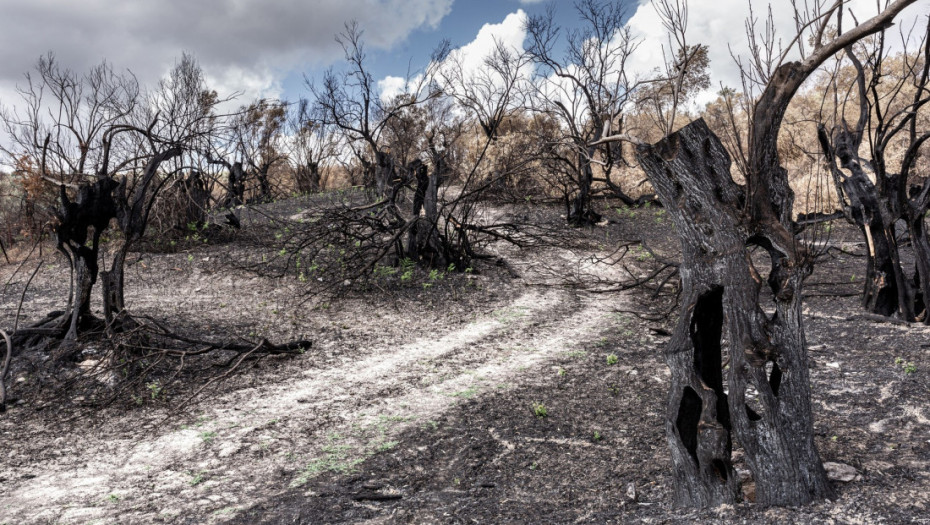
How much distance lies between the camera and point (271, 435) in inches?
197

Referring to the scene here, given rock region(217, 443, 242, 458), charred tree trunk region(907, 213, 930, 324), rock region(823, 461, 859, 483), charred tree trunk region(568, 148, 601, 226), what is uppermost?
charred tree trunk region(568, 148, 601, 226)

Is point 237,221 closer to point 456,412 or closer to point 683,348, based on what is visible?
point 456,412

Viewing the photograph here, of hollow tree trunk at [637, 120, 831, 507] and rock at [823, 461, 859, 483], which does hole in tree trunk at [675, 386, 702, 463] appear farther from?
rock at [823, 461, 859, 483]

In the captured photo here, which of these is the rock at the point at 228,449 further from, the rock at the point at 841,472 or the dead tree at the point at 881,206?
the dead tree at the point at 881,206

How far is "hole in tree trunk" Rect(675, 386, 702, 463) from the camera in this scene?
3.23 m

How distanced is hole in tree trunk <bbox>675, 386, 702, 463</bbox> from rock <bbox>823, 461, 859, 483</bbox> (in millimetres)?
868

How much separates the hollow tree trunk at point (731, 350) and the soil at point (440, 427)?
0.19 meters

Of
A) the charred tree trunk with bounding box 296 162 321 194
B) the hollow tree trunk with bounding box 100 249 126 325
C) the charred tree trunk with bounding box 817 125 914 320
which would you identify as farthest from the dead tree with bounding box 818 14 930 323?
the charred tree trunk with bounding box 296 162 321 194

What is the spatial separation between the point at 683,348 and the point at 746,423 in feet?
1.51

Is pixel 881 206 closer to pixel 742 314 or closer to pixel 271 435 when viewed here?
pixel 742 314

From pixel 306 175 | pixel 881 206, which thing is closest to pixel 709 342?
pixel 881 206

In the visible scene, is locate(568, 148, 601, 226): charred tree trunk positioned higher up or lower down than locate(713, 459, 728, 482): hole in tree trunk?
higher up

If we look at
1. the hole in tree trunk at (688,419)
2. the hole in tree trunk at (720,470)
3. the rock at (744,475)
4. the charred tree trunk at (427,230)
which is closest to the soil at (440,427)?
the rock at (744,475)

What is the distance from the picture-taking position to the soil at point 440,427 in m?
3.64
